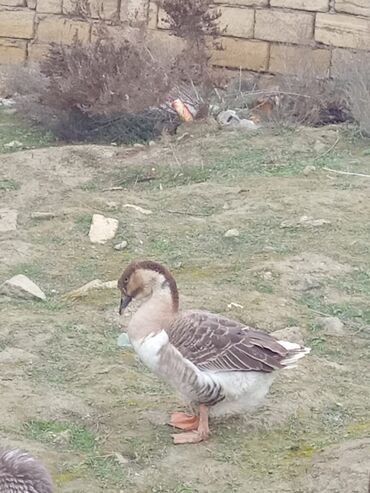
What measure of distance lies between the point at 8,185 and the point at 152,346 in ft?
13.8

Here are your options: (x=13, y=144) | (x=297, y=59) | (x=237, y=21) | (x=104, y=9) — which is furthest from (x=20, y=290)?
(x=104, y=9)

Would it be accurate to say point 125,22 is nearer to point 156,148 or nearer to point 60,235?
point 156,148

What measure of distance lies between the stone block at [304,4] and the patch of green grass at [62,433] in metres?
7.66

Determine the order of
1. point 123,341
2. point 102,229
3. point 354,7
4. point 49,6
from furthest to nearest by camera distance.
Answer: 1. point 49,6
2. point 354,7
3. point 102,229
4. point 123,341

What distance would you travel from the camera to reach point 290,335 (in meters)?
5.92

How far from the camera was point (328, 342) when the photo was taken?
5996mm

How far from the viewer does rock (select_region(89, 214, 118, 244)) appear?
24.5ft

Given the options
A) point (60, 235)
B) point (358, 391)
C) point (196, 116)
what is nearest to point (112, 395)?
point (358, 391)

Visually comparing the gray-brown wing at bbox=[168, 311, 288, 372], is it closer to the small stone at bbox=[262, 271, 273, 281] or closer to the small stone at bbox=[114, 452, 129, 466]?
Answer: the small stone at bbox=[114, 452, 129, 466]

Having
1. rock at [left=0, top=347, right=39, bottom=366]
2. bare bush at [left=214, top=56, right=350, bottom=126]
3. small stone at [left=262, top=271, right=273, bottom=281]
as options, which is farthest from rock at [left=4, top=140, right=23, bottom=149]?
rock at [left=0, top=347, right=39, bottom=366]

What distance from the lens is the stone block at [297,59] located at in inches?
448

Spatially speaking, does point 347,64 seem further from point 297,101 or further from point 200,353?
point 200,353

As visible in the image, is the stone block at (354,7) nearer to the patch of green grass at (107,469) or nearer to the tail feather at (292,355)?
A: the tail feather at (292,355)

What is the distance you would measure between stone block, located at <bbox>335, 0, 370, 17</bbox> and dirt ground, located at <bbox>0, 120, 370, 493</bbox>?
2.03 metres
